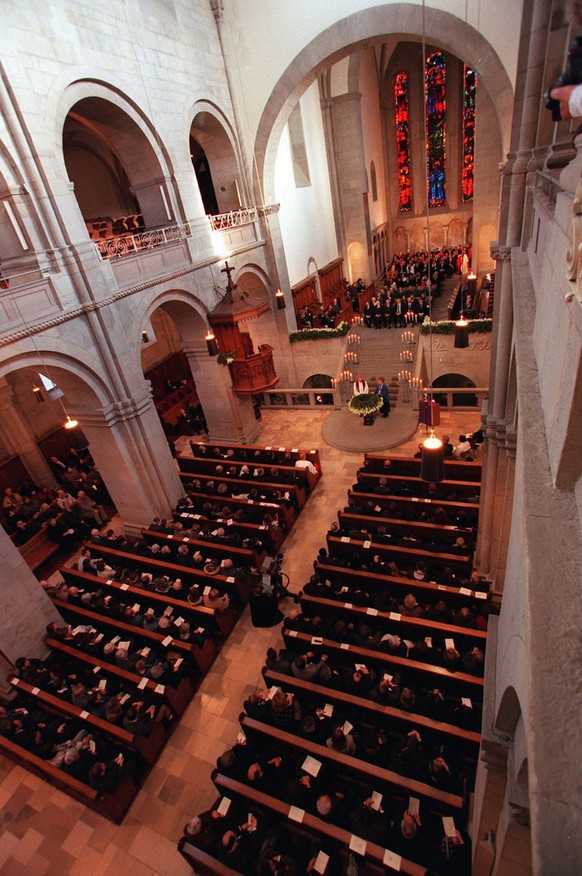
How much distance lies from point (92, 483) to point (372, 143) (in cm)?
2191

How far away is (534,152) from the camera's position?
5254mm

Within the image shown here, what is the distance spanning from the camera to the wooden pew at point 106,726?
6.11 meters

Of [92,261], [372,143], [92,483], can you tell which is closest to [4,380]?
[92,483]

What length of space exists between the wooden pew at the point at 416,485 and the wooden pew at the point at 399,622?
10.2 feet

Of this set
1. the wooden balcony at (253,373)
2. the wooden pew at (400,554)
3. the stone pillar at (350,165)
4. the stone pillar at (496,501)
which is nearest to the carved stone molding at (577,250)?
the stone pillar at (496,501)

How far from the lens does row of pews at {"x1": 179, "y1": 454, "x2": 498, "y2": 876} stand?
4738 mm

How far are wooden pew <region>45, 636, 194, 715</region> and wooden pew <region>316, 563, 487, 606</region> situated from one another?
281 cm

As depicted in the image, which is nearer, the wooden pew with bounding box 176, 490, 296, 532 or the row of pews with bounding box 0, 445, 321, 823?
the row of pews with bounding box 0, 445, 321, 823

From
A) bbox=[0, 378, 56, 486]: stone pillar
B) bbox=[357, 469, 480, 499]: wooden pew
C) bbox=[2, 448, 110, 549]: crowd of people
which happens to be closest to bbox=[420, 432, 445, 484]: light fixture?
bbox=[357, 469, 480, 499]: wooden pew

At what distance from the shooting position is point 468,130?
24.5 meters

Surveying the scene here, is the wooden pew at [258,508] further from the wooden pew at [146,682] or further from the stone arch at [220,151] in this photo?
the stone arch at [220,151]

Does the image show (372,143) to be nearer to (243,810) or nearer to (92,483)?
(92,483)

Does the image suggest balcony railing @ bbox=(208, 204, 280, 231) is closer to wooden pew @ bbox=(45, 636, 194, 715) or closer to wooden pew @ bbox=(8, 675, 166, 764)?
wooden pew @ bbox=(45, 636, 194, 715)

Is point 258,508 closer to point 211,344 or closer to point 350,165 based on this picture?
point 211,344
